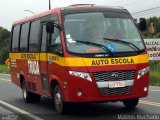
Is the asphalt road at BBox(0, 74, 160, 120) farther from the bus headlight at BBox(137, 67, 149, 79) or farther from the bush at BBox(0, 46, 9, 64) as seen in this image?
the bush at BBox(0, 46, 9, 64)

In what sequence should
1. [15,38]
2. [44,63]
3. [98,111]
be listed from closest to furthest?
[98,111]
[44,63]
[15,38]

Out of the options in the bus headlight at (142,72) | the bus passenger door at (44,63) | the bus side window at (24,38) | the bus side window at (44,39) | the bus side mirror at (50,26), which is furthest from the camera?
the bus side window at (24,38)

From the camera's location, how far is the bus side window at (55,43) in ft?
39.5

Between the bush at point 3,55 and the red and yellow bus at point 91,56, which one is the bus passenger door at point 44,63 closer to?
the red and yellow bus at point 91,56

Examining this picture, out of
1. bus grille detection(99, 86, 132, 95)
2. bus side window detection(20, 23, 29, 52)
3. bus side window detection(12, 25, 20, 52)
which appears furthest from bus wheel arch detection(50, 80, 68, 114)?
bus side window detection(12, 25, 20, 52)

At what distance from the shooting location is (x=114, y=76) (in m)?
11.4

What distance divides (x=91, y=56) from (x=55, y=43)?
4.35 ft

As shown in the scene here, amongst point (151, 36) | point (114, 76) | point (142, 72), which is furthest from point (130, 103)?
point (151, 36)

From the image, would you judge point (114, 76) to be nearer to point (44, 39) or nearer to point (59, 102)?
point (59, 102)

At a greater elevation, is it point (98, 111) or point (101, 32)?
point (101, 32)

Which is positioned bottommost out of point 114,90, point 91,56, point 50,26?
point 114,90

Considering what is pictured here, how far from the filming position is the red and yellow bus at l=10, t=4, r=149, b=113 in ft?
37.2

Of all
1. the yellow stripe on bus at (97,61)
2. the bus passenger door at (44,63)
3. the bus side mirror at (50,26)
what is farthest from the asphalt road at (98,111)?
the bus side mirror at (50,26)

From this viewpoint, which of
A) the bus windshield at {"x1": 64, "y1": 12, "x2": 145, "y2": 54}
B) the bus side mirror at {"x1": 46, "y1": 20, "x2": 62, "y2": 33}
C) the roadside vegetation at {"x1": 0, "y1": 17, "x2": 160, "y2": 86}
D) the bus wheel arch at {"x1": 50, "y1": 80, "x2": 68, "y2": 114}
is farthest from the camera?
the roadside vegetation at {"x1": 0, "y1": 17, "x2": 160, "y2": 86}
